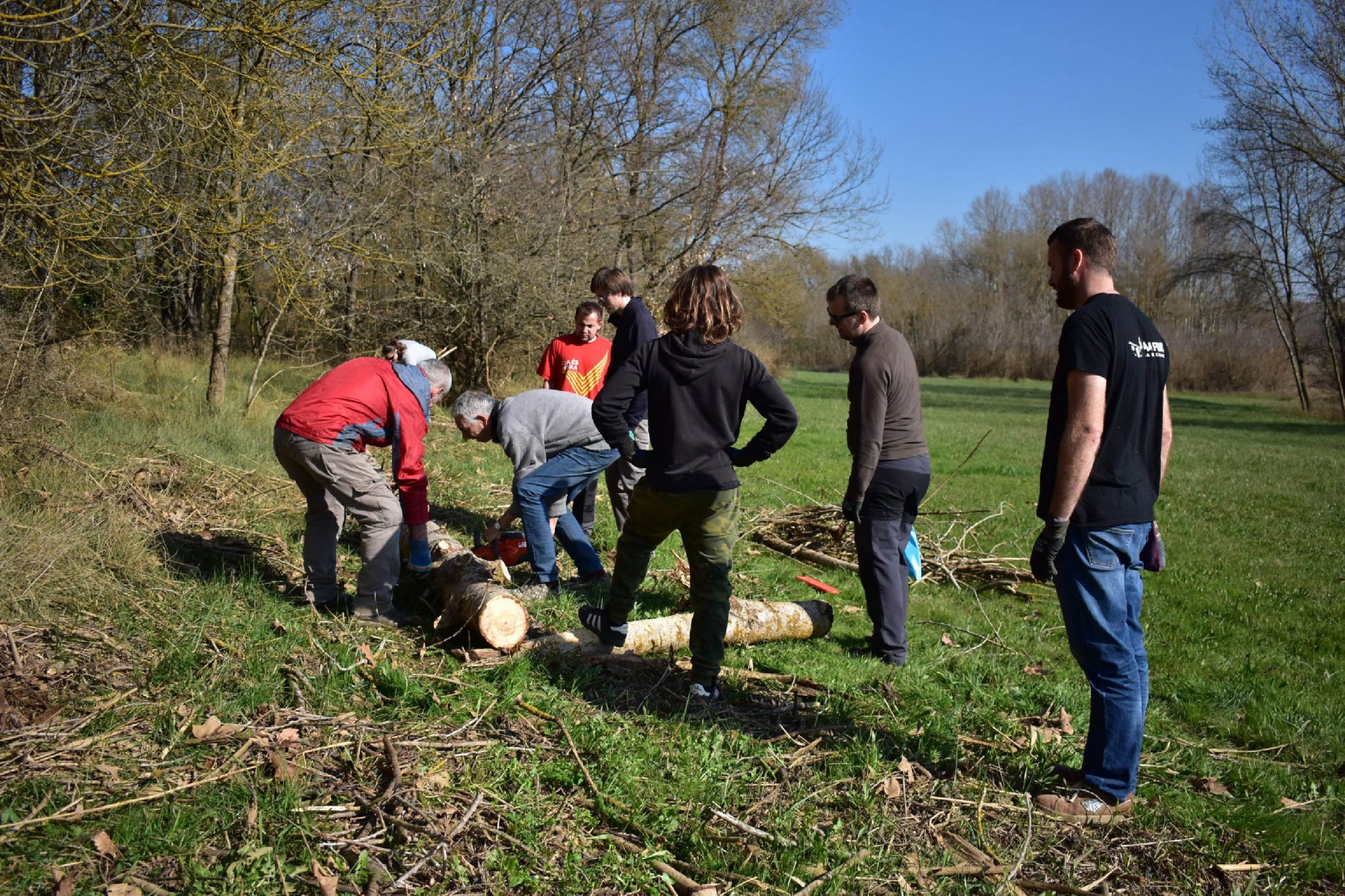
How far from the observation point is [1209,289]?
2475 inches

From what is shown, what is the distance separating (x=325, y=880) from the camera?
9.02 feet

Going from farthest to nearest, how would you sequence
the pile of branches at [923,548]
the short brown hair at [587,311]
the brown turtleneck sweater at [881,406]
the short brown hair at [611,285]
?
1. the pile of branches at [923,548]
2. the short brown hair at [587,311]
3. the short brown hair at [611,285]
4. the brown turtleneck sweater at [881,406]

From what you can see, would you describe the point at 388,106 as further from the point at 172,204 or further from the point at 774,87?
the point at 774,87

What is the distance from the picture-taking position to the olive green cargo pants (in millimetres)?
4086

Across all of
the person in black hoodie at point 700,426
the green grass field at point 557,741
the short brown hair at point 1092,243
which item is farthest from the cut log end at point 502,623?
the short brown hair at point 1092,243

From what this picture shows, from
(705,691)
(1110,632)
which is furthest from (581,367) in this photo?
(1110,632)

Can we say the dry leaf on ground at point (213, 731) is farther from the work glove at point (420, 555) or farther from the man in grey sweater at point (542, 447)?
the man in grey sweater at point (542, 447)

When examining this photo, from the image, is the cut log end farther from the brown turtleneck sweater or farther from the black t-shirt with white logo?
the black t-shirt with white logo

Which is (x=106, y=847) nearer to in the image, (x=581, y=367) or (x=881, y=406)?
(x=881, y=406)

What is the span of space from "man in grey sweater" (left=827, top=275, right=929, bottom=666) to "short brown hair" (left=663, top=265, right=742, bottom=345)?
0.98 m

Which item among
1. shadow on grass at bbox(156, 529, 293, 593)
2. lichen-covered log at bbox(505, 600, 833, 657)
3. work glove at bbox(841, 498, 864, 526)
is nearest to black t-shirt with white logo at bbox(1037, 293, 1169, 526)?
work glove at bbox(841, 498, 864, 526)

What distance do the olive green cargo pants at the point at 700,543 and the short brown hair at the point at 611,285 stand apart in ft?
7.94

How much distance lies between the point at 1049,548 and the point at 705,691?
1.82 meters

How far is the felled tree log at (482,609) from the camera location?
14.8 ft
